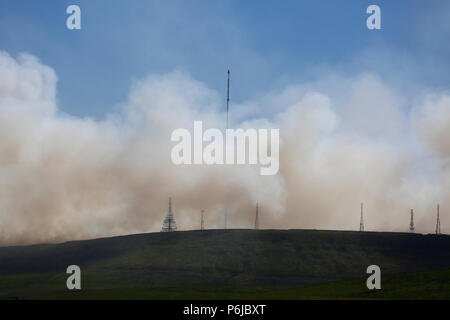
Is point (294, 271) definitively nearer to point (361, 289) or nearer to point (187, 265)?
point (187, 265)

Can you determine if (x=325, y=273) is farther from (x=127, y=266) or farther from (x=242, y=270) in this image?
(x=127, y=266)

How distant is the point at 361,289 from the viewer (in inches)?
4761

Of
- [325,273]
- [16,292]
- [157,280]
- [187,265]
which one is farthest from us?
[187,265]
